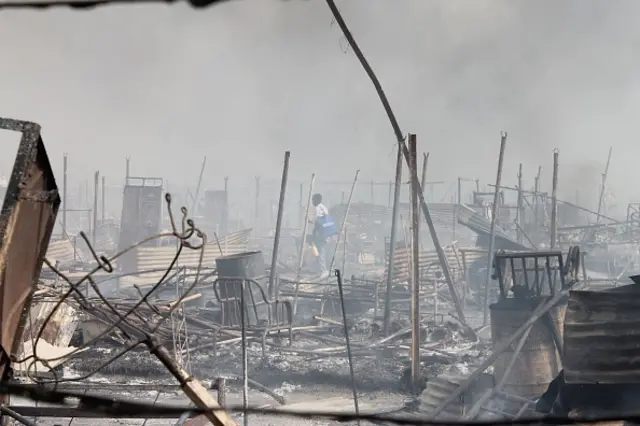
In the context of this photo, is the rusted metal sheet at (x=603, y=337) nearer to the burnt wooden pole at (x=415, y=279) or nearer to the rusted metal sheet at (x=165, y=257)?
the burnt wooden pole at (x=415, y=279)

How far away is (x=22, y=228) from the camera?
11.7 ft

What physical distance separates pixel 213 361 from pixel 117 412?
828 cm

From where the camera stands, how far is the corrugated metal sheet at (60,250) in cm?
2089

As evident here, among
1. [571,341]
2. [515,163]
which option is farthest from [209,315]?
[515,163]

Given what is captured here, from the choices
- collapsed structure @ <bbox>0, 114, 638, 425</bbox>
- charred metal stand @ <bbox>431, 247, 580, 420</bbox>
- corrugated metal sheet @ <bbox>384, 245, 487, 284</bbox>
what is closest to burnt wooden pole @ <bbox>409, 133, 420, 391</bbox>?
collapsed structure @ <bbox>0, 114, 638, 425</bbox>

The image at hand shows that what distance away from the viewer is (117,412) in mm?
2012

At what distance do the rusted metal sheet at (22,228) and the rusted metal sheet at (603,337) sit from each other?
4.06 metres

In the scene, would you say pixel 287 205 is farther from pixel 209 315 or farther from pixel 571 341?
pixel 571 341

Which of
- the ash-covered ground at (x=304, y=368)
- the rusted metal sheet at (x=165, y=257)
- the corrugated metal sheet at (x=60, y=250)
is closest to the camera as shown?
the ash-covered ground at (x=304, y=368)

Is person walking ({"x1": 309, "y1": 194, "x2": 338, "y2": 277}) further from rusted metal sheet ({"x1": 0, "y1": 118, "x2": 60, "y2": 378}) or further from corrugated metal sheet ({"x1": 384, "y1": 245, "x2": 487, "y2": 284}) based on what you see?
rusted metal sheet ({"x1": 0, "y1": 118, "x2": 60, "y2": 378})

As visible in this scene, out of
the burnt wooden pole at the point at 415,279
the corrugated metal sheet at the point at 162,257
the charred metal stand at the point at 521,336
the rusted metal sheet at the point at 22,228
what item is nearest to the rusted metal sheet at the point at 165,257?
the corrugated metal sheet at the point at 162,257

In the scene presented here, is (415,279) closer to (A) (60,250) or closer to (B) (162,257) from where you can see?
(B) (162,257)

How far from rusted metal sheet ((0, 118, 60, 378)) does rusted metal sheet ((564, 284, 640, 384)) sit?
406cm

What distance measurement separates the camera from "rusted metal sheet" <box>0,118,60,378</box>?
11.2ft
